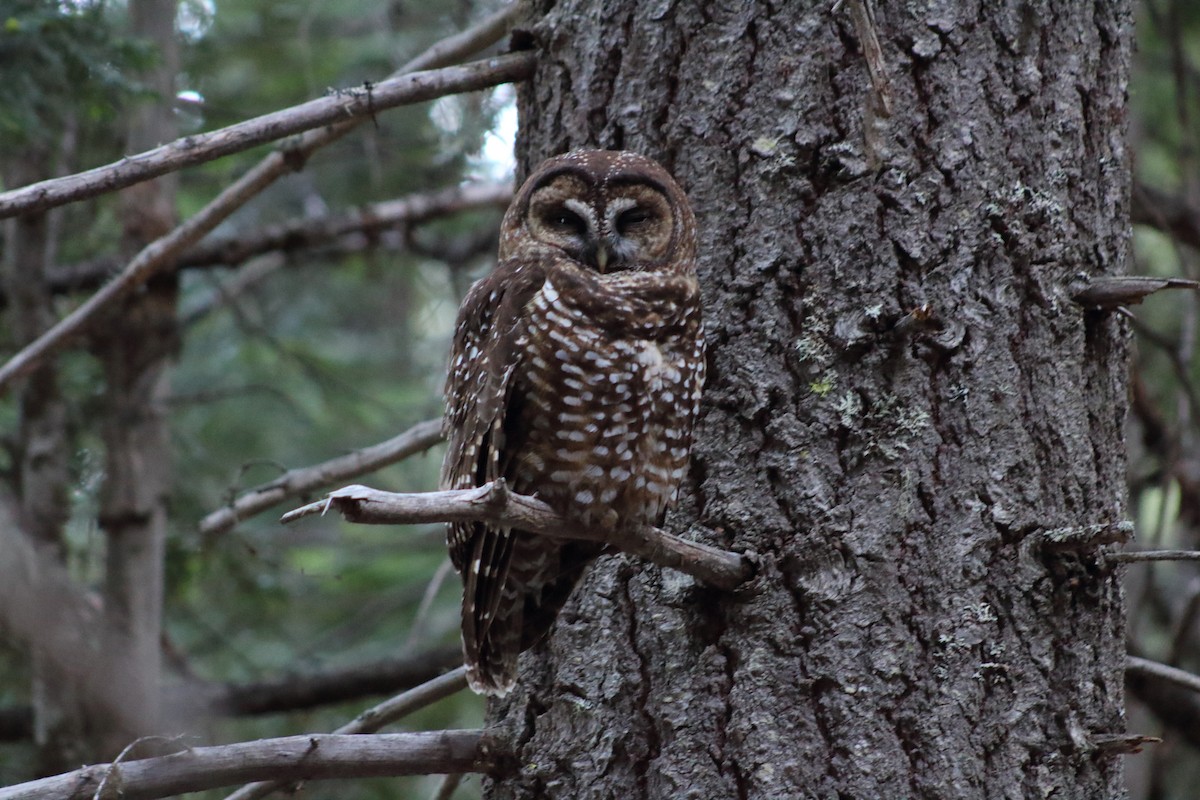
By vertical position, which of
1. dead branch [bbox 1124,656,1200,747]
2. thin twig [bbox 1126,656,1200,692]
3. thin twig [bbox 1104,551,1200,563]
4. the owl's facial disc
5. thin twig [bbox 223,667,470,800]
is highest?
the owl's facial disc

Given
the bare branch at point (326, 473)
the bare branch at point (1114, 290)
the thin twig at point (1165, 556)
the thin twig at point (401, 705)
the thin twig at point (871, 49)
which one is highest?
the thin twig at point (871, 49)

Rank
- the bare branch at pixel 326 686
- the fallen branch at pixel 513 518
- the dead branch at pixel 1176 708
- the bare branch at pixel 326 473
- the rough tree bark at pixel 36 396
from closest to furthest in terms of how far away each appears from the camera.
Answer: the fallen branch at pixel 513 518 < the bare branch at pixel 326 473 < the dead branch at pixel 1176 708 < the bare branch at pixel 326 686 < the rough tree bark at pixel 36 396

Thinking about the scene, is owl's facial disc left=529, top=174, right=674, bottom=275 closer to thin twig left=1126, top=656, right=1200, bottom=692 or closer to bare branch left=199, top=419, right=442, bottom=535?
bare branch left=199, top=419, right=442, bottom=535

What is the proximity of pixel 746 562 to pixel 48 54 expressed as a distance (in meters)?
3.07

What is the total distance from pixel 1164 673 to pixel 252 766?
200cm

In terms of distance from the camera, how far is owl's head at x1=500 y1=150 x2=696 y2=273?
2848 mm

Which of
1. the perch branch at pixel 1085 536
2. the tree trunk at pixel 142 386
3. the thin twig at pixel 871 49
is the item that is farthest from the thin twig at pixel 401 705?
the tree trunk at pixel 142 386

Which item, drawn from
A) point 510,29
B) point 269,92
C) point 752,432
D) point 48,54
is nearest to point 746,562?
point 752,432

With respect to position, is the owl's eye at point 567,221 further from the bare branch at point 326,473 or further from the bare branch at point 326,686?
the bare branch at point 326,686

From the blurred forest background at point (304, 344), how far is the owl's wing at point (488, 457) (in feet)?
2.53

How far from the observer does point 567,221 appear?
3.03m

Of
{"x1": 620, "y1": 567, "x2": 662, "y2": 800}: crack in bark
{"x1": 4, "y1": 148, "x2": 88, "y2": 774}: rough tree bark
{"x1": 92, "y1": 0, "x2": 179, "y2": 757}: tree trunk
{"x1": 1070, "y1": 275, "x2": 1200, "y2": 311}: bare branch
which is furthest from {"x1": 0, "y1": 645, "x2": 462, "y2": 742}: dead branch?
{"x1": 1070, "y1": 275, "x2": 1200, "y2": 311}: bare branch

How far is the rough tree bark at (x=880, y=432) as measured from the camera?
2498 mm

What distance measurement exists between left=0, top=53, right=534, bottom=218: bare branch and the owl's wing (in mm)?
486
